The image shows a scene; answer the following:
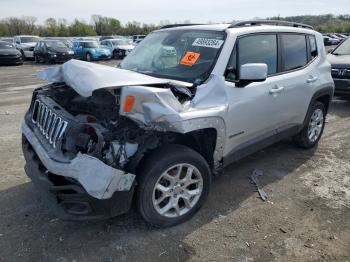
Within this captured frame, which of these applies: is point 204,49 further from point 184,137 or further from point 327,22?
point 327,22

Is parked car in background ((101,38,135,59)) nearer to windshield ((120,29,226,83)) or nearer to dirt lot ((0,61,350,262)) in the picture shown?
windshield ((120,29,226,83))

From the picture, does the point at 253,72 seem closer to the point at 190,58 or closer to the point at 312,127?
the point at 190,58

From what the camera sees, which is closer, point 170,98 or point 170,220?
point 170,98

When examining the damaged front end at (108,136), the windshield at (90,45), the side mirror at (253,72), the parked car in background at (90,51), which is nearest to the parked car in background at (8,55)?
the parked car in background at (90,51)

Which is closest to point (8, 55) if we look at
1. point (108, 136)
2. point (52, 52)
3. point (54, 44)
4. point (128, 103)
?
point (52, 52)

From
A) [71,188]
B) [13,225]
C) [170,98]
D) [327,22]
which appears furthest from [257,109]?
[327,22]

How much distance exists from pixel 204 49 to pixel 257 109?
2.87 ft

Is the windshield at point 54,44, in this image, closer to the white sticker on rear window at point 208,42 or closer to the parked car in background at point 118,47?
the parked car in background at point 118,47

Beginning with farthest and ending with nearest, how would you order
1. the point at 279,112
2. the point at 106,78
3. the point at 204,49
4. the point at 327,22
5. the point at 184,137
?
the point at 327,22 < the point at 279,112 < the point at 204,49 < the point at 184,137 < the point at 106,78

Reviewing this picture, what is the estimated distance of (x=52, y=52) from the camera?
2211 cm

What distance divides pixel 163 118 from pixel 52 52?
2137 centimetres

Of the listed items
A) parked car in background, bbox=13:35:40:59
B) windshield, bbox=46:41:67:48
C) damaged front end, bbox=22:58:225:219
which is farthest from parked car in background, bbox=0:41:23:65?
damaged front end, bbox=22:58:225:219

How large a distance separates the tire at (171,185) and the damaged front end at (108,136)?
11cm

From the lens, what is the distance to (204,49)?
3.72 metres
